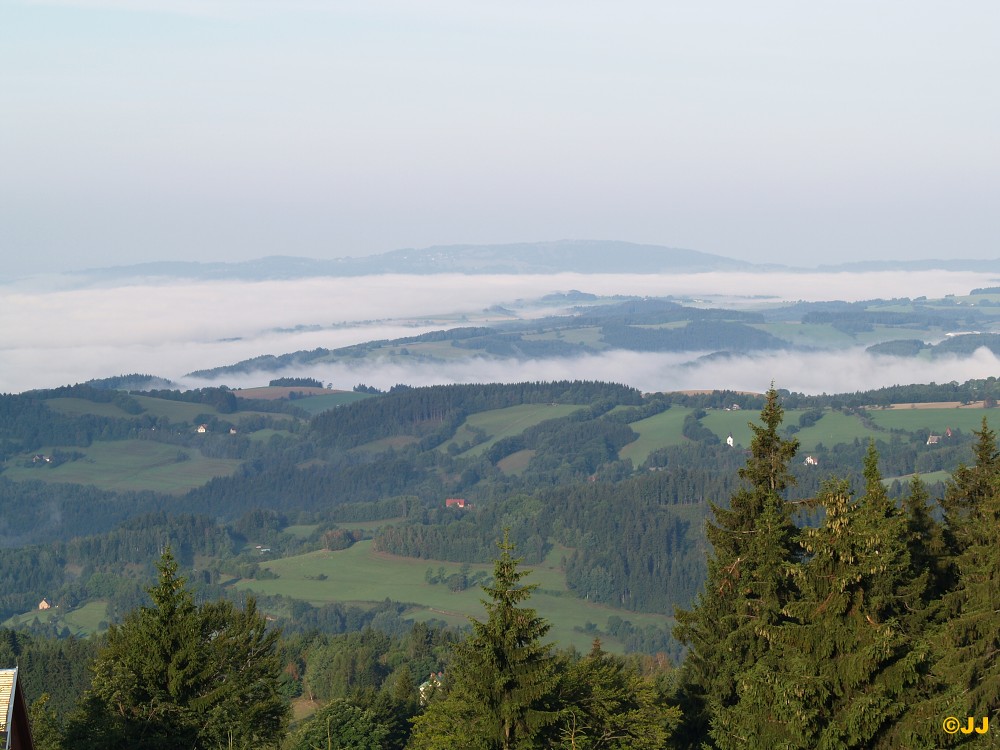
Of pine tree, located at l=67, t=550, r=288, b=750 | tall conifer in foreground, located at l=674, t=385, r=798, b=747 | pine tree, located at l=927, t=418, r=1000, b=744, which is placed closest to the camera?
pine tree, located at l=927, t=418, r=1000, b=744

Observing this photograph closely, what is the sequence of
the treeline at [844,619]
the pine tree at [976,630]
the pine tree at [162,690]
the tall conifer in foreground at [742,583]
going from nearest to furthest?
1. the treeline at [844,619]
2. the pine tree at [976,630]
3. the tall conifer in foreground at [742,583]
4. the pine tree at [162,690]

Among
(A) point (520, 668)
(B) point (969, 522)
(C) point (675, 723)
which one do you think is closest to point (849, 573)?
(A) point (520, 668)

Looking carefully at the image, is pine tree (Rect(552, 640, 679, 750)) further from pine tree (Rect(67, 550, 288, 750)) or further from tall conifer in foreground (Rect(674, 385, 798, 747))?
pine tree (Rect(67, 550, 288, 750))

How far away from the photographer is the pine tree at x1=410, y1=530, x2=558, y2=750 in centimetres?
3994

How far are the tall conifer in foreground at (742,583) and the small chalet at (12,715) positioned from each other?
21.4 m

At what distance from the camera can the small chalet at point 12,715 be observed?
3297 centimetres

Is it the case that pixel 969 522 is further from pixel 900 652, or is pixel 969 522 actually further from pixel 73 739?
pixel 73 739

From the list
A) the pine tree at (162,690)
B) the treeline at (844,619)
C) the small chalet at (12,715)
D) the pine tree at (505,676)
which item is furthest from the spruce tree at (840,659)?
the pine tree at (162,690)

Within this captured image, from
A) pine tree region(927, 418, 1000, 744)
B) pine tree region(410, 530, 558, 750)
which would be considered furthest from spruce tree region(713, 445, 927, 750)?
pine tree region(410, 530, 558, 750)

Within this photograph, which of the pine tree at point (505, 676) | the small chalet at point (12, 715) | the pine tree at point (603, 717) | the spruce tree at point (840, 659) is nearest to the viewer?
the small chalet at point (12, 715)

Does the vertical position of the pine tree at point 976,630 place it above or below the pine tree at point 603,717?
above

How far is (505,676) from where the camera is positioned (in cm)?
3988

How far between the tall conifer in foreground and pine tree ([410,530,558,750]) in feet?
25.5

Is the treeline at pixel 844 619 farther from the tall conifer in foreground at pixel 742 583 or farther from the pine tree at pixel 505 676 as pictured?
the pine tree at pixel 505 676
